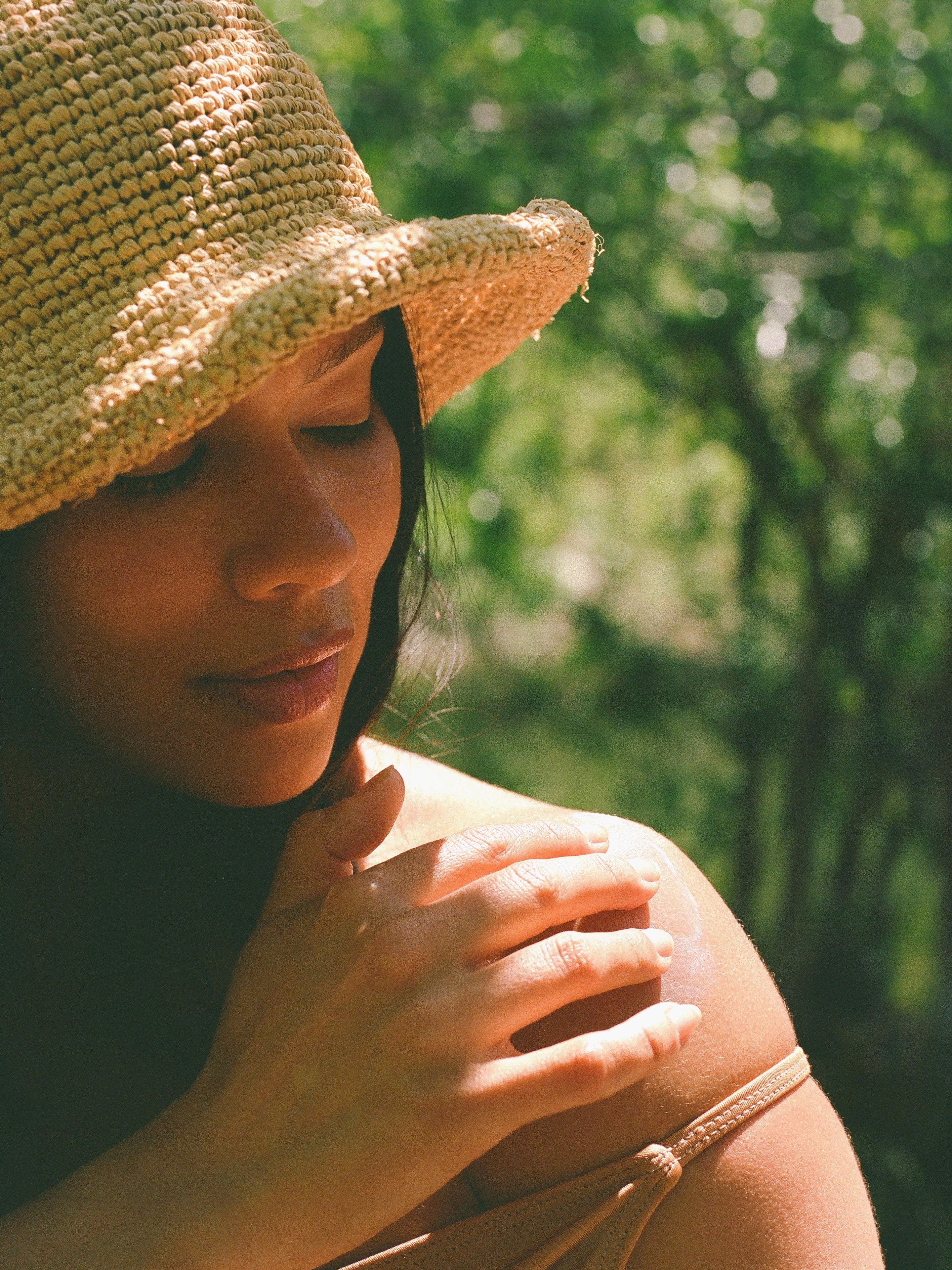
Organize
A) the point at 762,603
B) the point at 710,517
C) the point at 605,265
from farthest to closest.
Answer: the point at 710,517 → the point at 762,603 → the point at 605,265

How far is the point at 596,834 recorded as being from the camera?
1.40m

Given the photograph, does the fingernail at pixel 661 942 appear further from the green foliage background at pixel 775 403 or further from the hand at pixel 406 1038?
the green foliage background at pixel 775 403

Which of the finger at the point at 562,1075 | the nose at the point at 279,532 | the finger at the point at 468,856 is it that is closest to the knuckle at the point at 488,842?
the finger at the point at 468,856

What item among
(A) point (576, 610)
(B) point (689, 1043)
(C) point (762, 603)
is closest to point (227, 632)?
(B) point (689, 1043)

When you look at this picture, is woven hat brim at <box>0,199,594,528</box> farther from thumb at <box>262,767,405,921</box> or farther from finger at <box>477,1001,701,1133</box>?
finger at <box>477,1001,701,1133</box>

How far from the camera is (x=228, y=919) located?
1.69 metres

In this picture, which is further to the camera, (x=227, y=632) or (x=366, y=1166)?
(x=227, y=632)

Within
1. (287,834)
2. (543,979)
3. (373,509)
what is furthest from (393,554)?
(543,979)

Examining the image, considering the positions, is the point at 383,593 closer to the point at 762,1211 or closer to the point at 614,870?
the point at 614,870

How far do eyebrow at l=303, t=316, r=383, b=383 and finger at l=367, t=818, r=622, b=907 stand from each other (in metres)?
0.56

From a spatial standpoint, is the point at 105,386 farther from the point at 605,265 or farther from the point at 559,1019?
the point at 605,265

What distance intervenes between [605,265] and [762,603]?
157cm

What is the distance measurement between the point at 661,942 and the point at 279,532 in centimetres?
64

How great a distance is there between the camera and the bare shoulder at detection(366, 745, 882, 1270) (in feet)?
4.10
